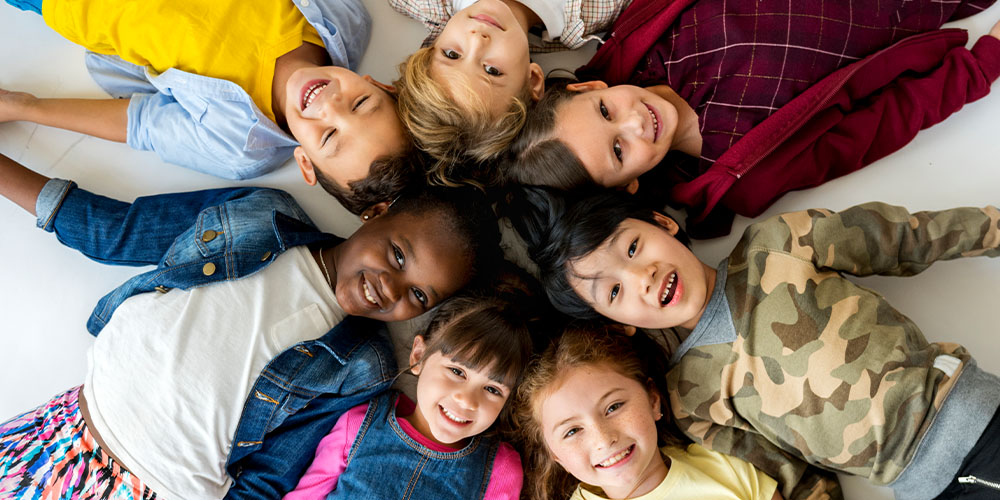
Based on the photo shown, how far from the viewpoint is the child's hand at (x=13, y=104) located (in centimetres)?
133

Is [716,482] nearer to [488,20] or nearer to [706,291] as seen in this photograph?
[706,291]

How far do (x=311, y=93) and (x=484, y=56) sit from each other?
358mm

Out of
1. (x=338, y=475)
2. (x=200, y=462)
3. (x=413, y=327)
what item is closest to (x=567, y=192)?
(x=413, y=327)

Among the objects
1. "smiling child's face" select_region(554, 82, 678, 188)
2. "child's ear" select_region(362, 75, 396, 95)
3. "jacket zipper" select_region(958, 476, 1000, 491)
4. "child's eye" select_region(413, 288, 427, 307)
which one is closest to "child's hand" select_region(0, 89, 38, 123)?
"child's ear" select_region(362, 75, 396, 95)

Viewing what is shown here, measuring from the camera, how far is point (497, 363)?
1189 millimetres

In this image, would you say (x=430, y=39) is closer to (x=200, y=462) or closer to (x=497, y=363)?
(x=497, y=363)

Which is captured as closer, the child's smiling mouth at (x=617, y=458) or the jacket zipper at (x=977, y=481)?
the jacket zipper at (x=977, y=481)

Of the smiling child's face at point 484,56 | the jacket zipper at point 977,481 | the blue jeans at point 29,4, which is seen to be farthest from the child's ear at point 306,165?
the jacket zipper at point 977,481

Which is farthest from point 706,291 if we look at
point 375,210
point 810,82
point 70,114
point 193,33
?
point 70,114

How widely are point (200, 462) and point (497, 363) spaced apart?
61cm

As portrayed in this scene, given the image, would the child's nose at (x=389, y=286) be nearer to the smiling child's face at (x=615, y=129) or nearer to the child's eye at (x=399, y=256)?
the child's eye at (x=399, y=256)

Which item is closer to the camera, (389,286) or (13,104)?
(389,286)

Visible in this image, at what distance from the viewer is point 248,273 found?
4.10ft

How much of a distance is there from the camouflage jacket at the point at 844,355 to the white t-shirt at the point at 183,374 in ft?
2.88
